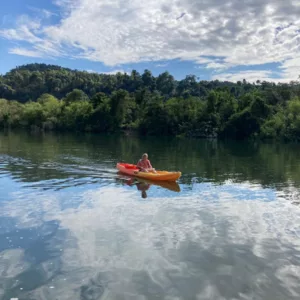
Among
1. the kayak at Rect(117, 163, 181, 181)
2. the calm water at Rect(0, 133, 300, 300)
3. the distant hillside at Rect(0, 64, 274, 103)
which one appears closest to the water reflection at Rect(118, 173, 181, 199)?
the calm water at Rect(0, 133, 300, 300)

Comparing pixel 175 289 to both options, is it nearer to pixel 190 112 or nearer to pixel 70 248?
pixel 70 248

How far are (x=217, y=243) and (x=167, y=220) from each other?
2.65 m

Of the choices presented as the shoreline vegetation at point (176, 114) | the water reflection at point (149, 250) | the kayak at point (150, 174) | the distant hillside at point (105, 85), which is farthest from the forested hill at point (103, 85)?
the water reflection at point (149, 250)

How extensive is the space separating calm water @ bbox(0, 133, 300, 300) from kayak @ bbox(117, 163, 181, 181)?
0.82 m

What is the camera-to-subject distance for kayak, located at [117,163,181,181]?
68.2ft

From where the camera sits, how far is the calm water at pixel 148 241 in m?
8.12

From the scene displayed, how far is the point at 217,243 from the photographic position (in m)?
10.8

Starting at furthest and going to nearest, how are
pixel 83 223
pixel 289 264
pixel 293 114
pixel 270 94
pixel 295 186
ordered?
pixel 270 94 → pixel 293 114 → pixel 295 186 → pixel 83 223 → pixel 289 264

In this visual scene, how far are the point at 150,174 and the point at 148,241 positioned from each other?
10830 mm

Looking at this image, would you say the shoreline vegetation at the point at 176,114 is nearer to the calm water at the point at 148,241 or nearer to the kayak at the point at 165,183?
the kayak at the point at 165,183

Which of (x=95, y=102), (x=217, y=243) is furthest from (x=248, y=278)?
(x=95, y=102)

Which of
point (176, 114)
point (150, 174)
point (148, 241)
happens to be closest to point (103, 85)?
point (176, 114)

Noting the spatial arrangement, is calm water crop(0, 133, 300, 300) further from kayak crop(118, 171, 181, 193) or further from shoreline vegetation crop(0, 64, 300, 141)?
shoreline vegetation crop(0, 64, 300, 141)

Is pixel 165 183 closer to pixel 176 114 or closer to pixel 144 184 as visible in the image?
pixel 144 184
